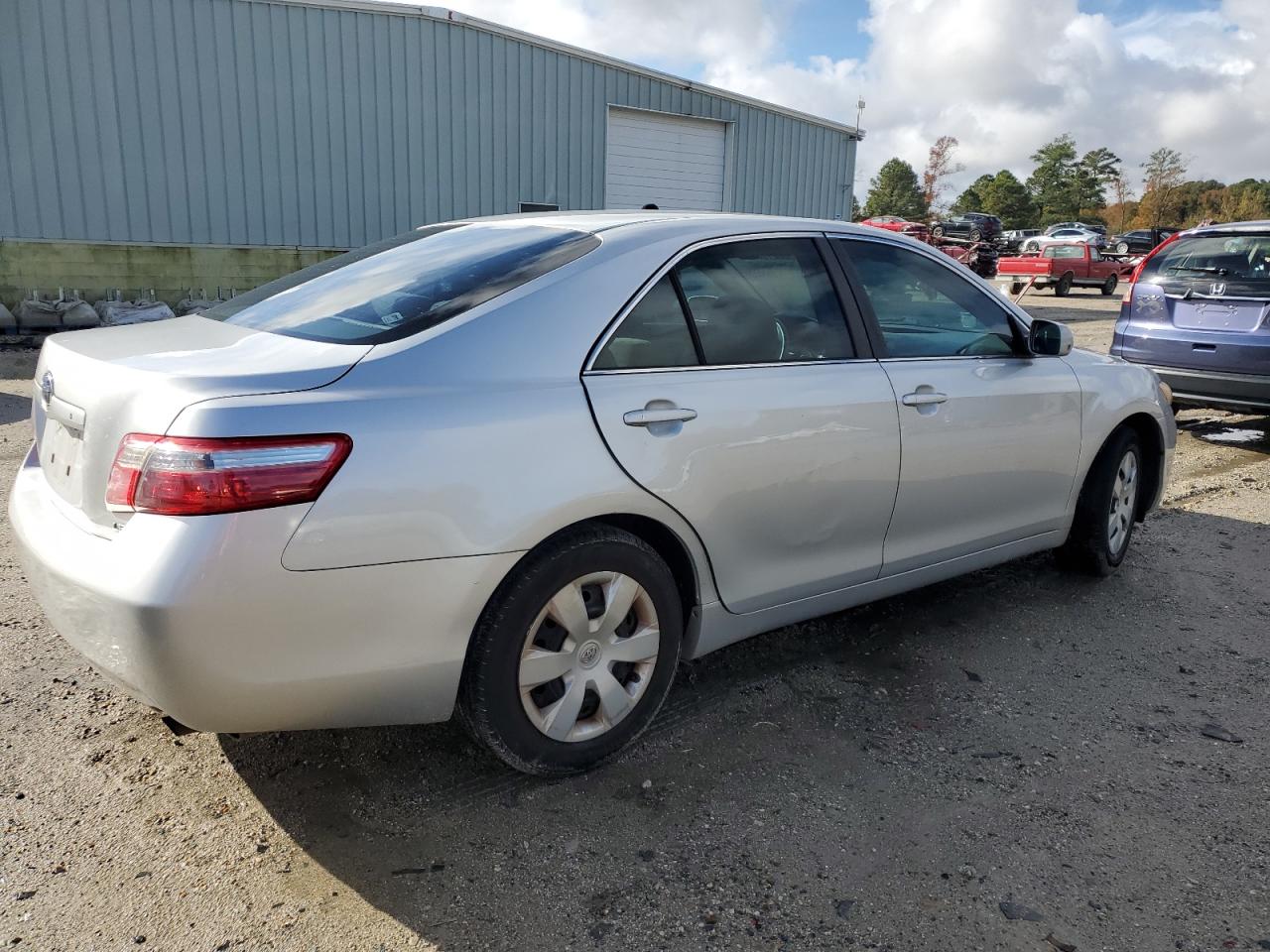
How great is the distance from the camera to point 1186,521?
5.78 m

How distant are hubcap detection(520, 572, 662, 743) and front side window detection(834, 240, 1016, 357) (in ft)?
4.68

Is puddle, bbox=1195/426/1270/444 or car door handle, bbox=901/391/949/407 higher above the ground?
car door handle, bbox=901/391/949/407

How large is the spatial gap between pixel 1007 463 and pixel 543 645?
2.13m

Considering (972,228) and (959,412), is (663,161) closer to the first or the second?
(959,412)

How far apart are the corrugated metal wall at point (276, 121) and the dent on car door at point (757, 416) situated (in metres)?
12.5

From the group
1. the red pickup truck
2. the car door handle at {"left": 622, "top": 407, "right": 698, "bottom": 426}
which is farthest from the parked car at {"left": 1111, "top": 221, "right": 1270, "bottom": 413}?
the red pickup truck

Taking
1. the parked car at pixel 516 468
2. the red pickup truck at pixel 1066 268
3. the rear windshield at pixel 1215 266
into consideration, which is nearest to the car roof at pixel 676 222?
the parked car at pixel 516 468

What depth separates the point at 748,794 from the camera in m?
2.84

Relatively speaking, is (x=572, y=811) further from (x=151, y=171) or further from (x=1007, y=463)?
(x=151, y=171)

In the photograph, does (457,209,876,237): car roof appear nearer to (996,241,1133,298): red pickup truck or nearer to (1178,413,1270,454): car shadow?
(1178,413,1270,454): car shadow

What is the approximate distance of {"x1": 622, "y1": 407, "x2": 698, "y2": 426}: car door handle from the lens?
9.03 ft

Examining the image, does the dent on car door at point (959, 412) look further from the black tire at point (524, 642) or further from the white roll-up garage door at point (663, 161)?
the white roll-up garage door at point (663, 161)

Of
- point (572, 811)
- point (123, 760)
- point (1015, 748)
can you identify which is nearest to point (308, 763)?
point (123, 760)

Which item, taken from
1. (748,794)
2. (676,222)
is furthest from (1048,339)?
(748,794)
